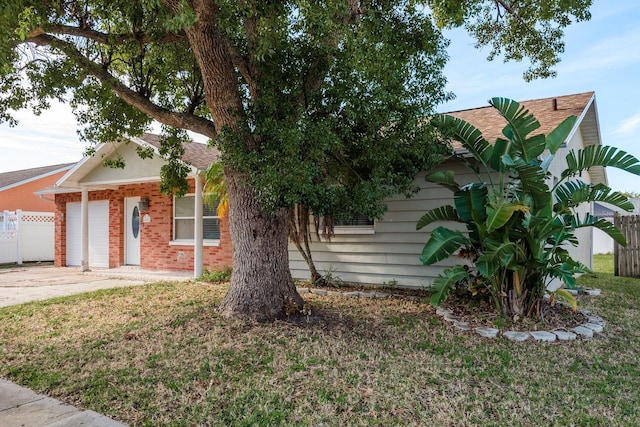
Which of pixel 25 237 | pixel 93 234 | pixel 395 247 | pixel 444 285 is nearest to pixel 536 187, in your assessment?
pixel 444 285

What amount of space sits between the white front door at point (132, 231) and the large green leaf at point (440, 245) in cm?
1071

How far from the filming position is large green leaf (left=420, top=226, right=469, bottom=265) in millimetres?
6055

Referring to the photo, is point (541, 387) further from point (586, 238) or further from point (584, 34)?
point (586, 238)

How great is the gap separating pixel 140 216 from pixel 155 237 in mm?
1036

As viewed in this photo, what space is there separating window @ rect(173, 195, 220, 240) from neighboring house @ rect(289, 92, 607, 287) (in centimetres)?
310

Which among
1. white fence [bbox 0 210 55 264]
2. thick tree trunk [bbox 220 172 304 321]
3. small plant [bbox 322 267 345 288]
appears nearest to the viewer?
thick tree trunk [bbox 220 172 304 321]

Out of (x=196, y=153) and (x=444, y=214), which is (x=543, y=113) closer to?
(x=444, y=214)

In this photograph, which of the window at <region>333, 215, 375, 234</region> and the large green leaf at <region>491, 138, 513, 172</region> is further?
the window at <region>333, 215, 375, 234</region>

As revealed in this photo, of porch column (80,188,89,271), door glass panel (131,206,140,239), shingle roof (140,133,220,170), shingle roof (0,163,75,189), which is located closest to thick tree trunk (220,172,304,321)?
shingle roof (140,133,220,170)

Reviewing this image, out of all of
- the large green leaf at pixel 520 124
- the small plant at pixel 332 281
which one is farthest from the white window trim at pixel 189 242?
the large green leaf at pixel 520 124

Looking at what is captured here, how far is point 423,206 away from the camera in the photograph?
28.2 feet

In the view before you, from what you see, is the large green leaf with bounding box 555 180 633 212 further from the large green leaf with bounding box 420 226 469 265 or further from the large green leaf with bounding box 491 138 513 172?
the large green leaf with bounding box 420 226 469 265

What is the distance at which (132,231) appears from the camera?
46.1 ft

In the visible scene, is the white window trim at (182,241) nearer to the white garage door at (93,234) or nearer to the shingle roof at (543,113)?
the white garage door at (93,234)
